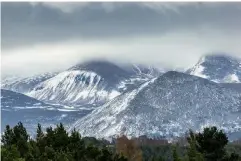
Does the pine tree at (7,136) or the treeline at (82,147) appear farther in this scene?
the pine tree at (7,136)

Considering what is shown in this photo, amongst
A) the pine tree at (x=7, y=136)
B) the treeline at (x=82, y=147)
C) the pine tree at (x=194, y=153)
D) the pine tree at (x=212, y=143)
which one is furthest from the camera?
the pine tree at (x=7, y=136)

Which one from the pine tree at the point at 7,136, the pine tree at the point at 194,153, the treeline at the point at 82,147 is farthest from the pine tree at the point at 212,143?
the pine tree at the point at 7,136

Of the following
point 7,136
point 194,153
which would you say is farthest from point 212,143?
point 7,136

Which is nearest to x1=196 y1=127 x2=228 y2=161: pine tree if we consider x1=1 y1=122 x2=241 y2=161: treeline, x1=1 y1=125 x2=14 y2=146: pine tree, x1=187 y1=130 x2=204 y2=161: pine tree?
x1=1 y1=122 x2=241 y2=161: treeline

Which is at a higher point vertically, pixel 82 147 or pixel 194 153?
pixel 82 147

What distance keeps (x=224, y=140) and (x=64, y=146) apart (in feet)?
62.2

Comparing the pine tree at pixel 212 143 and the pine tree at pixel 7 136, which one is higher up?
the pine tree at pixel 7 136

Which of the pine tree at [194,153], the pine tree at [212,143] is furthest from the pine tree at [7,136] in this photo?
the pine tree at [212,143]

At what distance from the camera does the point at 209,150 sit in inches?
2506

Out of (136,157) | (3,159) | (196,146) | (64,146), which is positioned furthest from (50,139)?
(136,157)

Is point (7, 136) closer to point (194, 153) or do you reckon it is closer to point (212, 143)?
point (194, 153)

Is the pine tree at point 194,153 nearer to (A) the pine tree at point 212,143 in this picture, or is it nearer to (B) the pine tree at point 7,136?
(A) the pine tree at point 212,143

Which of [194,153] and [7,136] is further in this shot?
[7,136]

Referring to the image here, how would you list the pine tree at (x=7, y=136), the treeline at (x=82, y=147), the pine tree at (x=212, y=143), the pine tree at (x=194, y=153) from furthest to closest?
the pine tree at (x=7, y=136) < the pine tree at (x=212, y=143) < the pine tree at (x=194, y=153) < the treeline at (x=82, y=147)
